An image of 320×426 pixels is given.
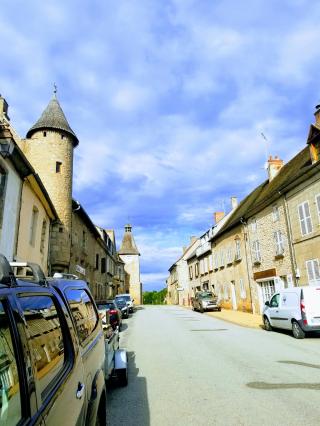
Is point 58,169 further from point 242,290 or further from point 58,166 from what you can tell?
point 242,290

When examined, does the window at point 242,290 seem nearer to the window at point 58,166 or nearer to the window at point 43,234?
the window at point 43,234

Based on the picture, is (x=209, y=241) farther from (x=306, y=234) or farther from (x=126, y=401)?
(x=126, y=401)

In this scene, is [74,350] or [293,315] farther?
[293,315]

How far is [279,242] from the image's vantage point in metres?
19.2

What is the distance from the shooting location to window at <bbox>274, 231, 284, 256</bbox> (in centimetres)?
1892

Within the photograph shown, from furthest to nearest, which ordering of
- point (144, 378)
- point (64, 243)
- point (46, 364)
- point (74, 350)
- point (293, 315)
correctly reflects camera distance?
point (64, 243)
point (293, 315)
point (144, 378)
point (74, 350)
point (46, 364)

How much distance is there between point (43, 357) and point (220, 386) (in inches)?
185

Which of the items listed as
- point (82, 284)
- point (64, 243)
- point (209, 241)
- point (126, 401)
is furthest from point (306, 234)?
point (209, 241)

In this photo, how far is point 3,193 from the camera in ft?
35.8

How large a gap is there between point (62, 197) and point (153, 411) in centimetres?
1556

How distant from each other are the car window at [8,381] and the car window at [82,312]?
1.31m

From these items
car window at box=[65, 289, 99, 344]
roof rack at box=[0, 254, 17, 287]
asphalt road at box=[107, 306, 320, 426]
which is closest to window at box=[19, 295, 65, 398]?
roof rack at box=[0, 254, 17, 287]

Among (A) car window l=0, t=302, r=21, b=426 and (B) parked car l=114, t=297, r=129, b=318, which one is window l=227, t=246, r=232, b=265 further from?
(A) car window l=0, t=302, r=21, b=426

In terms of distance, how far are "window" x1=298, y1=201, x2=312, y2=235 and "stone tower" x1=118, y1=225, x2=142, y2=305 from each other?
161 feet
